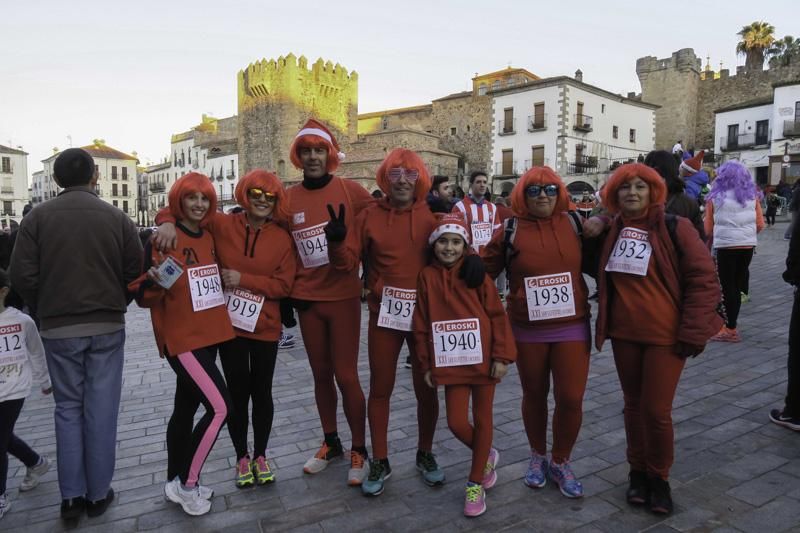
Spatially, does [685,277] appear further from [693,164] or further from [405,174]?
[693,164]

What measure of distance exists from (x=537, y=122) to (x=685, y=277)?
3567 cm

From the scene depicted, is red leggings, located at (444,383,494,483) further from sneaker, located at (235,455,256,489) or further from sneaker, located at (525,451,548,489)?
sneaker, located at (235,455,256,489)

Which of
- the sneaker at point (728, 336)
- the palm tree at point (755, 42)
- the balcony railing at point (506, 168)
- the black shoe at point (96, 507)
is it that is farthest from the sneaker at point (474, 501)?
the palm tree at point (755, 42)

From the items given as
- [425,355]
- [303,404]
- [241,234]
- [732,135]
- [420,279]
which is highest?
[732,135]

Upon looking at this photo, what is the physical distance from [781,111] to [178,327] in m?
37.7

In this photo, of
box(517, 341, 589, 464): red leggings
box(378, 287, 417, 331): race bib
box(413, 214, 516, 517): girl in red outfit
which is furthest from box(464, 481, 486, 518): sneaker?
box(378, 287, 417, 331): race bib

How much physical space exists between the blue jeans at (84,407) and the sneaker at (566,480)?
8.53ft

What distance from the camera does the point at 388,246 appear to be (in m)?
3.33

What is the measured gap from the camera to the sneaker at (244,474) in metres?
3.41

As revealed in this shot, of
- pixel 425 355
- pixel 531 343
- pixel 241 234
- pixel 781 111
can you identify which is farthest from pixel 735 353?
pixel 781 111

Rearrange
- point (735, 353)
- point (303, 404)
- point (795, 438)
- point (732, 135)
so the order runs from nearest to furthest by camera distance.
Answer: point (795, 438) → point (303, 404) → point (735, 353) → point (732, 135)

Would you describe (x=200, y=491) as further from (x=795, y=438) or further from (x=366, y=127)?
(x=366, y=127)

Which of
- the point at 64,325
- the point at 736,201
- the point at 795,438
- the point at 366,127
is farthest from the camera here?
the point at 366,127

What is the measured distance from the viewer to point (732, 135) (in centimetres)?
3481
